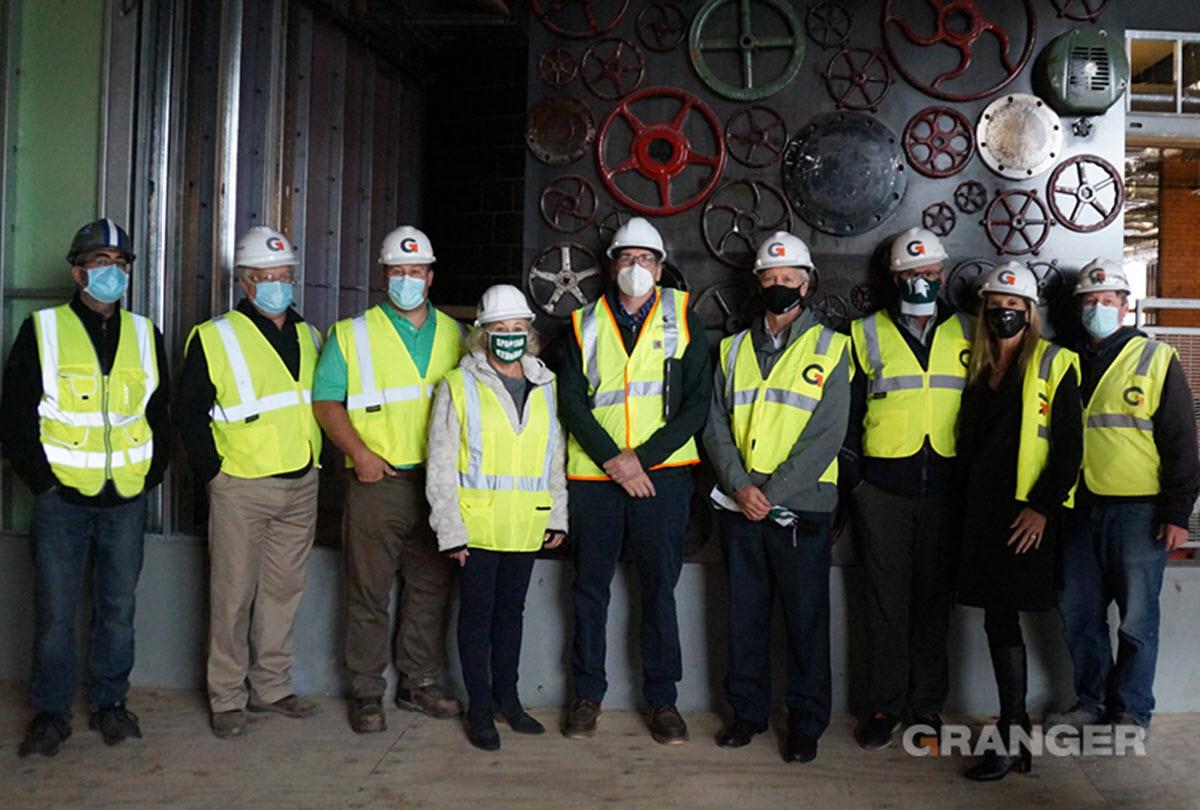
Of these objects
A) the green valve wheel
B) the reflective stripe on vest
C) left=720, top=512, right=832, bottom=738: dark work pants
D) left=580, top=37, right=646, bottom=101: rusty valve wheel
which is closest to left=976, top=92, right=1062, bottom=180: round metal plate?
the green valve wheel

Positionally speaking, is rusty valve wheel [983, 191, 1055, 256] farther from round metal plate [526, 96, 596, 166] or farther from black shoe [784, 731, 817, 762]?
black shoe [784, 731, 817, 762]

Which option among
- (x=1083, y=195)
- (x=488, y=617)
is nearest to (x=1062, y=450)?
(x=1083, y=195)

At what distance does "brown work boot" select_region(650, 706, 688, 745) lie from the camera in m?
3.86

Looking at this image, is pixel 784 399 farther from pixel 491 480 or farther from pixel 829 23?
pixel 829 23

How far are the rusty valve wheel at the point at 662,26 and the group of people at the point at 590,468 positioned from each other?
131 centimetres

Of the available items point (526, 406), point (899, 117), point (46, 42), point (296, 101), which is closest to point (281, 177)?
point (296, 101)

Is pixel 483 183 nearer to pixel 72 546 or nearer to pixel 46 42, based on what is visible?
pixel 46 42

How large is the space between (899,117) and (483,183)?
4.38 metres

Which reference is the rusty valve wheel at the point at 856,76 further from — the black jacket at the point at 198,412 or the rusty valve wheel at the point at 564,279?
the black jacket at the point at 198,412

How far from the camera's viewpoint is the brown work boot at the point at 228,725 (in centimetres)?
387

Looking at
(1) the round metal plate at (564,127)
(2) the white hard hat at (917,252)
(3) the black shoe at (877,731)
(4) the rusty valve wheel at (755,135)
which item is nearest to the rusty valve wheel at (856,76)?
(4) the rusty valve wheel at (755,135)

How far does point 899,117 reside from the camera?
4793 millimetres

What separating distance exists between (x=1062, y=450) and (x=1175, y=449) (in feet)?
1.82

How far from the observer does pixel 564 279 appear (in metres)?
4.84
